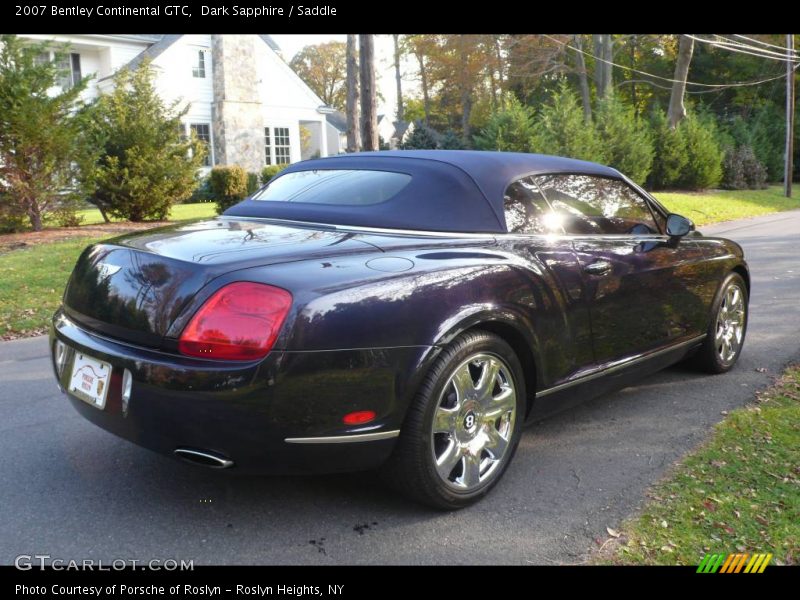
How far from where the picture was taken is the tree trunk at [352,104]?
18094 millimetres

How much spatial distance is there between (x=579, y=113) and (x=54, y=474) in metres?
20.4

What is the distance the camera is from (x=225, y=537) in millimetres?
2994

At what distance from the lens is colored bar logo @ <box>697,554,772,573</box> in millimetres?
2781

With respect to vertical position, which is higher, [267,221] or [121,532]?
[267,221]

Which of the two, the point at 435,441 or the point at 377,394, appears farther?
the point at 435,441

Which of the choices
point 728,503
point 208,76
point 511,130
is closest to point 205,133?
point 208,76

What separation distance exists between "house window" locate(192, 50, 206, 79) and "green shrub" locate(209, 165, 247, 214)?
12.9 m

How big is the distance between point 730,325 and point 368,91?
10.6 meters

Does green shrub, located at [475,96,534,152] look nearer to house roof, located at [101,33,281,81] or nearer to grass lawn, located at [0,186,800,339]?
grass lawn, located at [0,186,800,339]

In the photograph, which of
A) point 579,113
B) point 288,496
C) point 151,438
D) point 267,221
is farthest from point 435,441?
point 579,113

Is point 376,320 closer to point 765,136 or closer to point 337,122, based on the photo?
point 765,136

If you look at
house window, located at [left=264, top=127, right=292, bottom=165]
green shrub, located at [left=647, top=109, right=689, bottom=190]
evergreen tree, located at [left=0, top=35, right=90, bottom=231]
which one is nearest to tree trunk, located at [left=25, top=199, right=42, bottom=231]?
evergreen tree, located at [left=0, top=35, right=90, bottom=231]

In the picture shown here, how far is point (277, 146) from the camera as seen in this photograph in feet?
110
